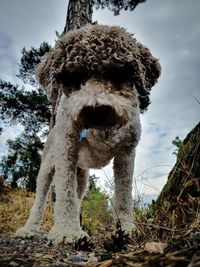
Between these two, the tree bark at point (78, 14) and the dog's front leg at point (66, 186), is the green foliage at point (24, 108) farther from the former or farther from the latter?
the dog's front leg at point (66, 186)

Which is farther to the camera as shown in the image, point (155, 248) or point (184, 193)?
point (184, 193)

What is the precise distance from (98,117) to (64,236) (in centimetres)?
121

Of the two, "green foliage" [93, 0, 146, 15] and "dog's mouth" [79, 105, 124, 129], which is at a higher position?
"green foliage" [93, 0, 146, 15]

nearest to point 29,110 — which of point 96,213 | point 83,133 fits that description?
point 96,213

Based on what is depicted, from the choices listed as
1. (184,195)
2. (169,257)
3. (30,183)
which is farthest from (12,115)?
(169,257)

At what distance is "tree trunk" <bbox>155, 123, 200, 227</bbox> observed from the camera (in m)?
2.37

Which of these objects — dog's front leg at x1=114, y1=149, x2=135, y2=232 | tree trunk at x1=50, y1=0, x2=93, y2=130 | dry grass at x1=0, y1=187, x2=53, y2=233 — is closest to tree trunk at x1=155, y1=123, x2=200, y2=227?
dog's front leg at x1=114, y1=149, x2=135, y2=232

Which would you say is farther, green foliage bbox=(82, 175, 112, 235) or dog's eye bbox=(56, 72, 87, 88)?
green foliage bbox=(82, 175, 112, 235)

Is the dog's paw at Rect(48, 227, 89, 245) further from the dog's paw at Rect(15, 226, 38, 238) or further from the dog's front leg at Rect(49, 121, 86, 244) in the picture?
the dog's paw at Rect(15, 226, 38, 238)

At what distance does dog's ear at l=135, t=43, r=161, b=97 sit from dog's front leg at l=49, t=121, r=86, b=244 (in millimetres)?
884

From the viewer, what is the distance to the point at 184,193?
312 cm

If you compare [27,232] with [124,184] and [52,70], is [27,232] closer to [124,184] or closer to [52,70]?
[124,184]

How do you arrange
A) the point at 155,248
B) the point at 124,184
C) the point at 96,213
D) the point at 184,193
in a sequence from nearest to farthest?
the point at 155,248, the point at 184,193, the point at 124,184, the point at 96,213

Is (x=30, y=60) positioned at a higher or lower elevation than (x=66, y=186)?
higher
